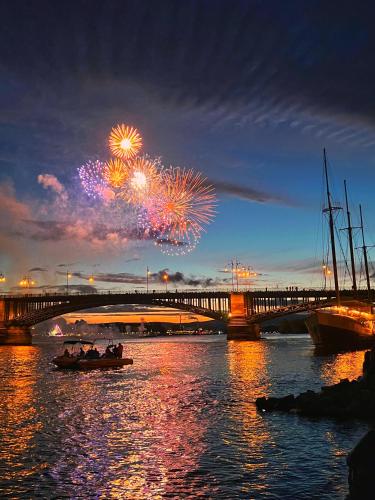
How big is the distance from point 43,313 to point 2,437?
147219 millimetres

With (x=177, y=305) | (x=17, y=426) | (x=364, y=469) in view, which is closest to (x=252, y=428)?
(x=17, y=426)

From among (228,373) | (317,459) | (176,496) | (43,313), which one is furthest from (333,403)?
(43,313)

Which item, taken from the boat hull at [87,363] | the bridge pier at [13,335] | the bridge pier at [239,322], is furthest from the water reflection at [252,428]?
the bridge pier at [13,335]

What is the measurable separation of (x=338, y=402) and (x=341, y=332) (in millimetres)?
70085

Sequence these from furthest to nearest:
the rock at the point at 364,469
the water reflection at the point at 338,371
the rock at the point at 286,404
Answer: the water reflection at the point at 338,371 → the rock at the point at 286,404 → the rock at the point at 364,469

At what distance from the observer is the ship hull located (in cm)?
10256

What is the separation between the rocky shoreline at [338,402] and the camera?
Result: 3400cm

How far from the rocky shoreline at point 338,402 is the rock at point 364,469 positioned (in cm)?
1897

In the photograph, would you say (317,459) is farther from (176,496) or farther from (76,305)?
(76,305)

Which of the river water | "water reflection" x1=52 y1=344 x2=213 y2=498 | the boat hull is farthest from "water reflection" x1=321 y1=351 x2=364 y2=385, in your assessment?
the boat hull

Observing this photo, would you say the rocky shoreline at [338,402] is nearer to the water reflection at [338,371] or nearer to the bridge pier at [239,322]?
the water reflection at [338,371]

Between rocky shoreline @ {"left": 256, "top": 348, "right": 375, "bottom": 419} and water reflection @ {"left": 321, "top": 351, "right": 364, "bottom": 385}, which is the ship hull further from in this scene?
rocky shoreline @ {"left": 256, "top": 348, "right": 375, "bottom": 419}

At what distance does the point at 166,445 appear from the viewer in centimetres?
2870

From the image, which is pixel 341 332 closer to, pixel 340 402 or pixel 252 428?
pixel 340 402
